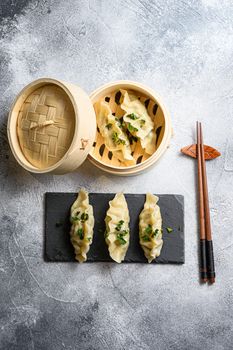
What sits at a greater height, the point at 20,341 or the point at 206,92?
the point at 206,92

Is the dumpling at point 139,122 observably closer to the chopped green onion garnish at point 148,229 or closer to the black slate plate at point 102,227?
the black slate plate at point 102,227

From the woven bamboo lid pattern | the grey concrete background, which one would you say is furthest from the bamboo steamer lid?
the grey concrete background

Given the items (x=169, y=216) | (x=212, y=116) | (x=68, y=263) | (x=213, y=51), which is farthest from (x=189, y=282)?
(x=213, y=51)

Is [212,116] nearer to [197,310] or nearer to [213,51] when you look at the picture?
[213,51]

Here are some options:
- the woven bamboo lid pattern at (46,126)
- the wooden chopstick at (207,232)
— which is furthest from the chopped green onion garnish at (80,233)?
the wooden chopstick at (207,232)

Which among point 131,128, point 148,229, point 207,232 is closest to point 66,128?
point 131,128
